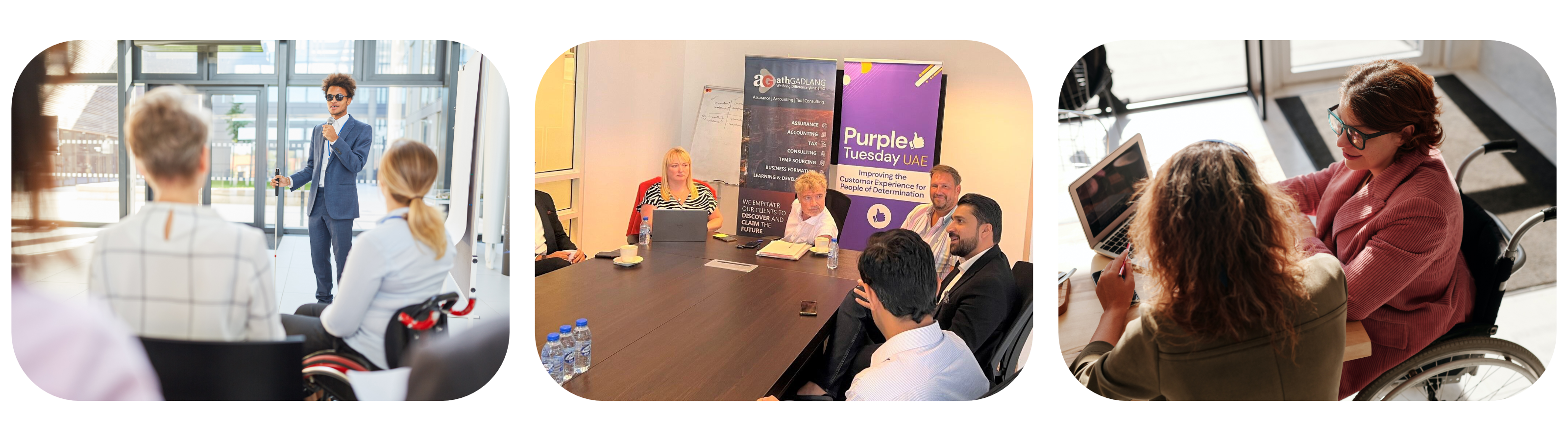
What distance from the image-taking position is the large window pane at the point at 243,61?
2518 mm

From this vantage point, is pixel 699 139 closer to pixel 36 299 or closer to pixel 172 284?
pixel 172 284

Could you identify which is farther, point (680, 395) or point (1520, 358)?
point (1520, 358)

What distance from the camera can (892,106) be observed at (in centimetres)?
282

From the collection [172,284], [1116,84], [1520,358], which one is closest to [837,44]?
[1116,84]

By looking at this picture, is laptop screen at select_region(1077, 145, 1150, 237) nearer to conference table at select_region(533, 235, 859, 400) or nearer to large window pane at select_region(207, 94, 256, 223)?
conference table at select_region(533, 235, 859, 400)

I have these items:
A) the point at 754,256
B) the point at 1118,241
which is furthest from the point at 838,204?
the point at 1118,241

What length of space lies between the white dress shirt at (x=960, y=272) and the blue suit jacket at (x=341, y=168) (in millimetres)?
1930

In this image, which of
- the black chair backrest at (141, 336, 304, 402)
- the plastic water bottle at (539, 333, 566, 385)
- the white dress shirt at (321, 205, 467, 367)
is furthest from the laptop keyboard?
the black chair backrest at (141, 336, 304, 402)

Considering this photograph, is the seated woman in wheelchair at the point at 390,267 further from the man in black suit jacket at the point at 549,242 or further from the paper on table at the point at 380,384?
the man in black suit jacket at the point at 549,242

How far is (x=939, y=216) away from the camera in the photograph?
2717mm

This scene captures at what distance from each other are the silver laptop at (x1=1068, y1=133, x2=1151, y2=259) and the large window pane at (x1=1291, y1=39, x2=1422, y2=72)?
594 mm

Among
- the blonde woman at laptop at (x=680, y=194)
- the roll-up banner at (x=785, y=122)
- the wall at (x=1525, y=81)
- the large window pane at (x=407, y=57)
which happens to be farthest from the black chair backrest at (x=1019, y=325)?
the large window pane at (x=407, y=57)

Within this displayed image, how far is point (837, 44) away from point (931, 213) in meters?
0.69

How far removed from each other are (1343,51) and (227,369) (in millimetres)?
3759
